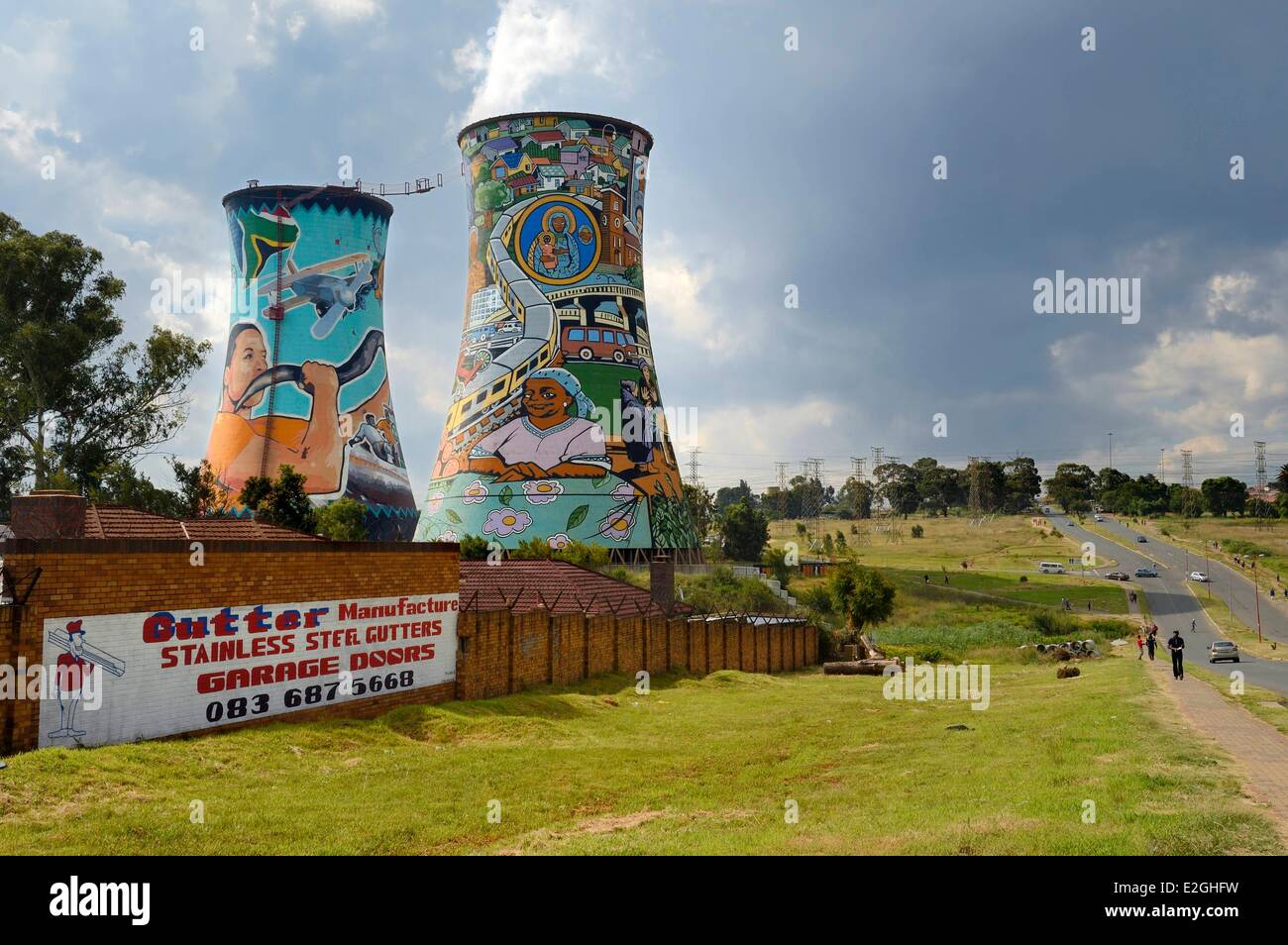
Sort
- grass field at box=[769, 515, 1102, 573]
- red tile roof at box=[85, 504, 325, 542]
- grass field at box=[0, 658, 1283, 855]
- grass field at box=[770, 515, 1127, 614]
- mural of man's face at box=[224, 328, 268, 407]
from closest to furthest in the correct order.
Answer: grass field at box=[0, 658, 1283, 855]
red tile roof at box=[85, 504, 325, 542]
mural of man's face at box=[224, 328, 268, 407]
grass field at box=[770, 515, 1127, 614]
grass field at box=[769, 515, 1102, 573]

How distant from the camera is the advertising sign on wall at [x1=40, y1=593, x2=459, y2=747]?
12.5 m

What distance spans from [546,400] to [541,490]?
15.3 feet

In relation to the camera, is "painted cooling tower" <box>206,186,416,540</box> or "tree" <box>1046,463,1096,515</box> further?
"tree" <box>1046,463,1096,515</box>

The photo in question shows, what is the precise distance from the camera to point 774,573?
73.0 metres

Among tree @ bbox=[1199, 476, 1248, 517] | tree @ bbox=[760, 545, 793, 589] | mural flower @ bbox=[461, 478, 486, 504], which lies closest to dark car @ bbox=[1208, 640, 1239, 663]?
tree @ bbox=[760, 545, 793, 589]

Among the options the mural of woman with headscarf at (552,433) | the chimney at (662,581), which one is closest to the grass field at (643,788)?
the chimney at (662,581)

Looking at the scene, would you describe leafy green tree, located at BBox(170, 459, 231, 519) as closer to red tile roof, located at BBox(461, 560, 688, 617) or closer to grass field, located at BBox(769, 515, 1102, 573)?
red tile roof, located at BBox(461, 560, 688, 617)

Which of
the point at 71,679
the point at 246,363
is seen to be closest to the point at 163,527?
the point at 71,679

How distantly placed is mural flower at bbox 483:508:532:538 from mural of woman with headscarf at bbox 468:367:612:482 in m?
1.75

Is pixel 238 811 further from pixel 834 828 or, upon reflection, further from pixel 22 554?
pixel 834 828

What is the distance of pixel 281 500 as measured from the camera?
4034 centimetres

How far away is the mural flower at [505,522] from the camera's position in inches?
2050
